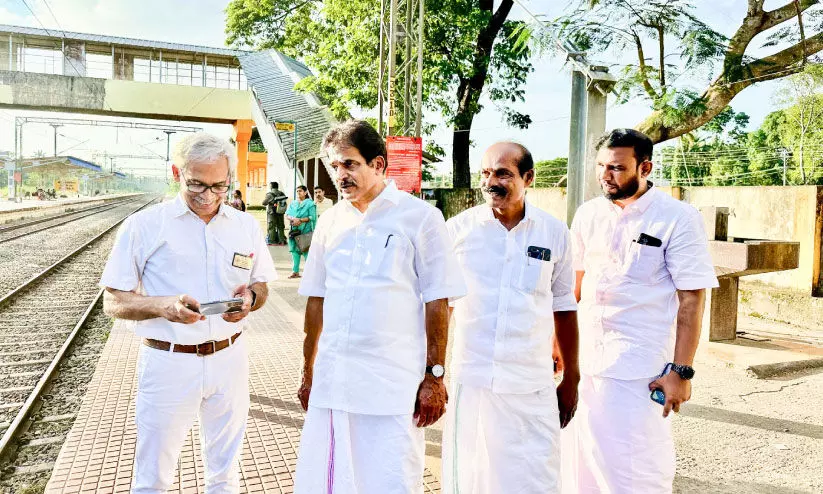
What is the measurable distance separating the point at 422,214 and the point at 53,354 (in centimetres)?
590

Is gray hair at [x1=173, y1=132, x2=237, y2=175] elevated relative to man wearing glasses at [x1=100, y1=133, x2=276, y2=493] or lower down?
elevated

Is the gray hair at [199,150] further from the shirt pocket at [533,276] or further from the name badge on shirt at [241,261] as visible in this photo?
the shirt pocket at [533,276]

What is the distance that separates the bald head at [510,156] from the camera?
8.54 feet

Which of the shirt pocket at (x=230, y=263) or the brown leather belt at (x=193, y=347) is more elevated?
the shirt pocket at (x=230, y=263)

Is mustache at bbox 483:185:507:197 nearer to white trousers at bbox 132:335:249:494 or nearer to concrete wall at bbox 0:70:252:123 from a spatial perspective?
white trousers at bbox 132:335:249:494

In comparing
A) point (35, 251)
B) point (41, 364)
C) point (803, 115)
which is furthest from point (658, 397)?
point (803, 115)

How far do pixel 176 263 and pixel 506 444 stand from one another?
1.52 meters

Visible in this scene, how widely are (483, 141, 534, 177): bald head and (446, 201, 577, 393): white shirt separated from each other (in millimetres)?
181

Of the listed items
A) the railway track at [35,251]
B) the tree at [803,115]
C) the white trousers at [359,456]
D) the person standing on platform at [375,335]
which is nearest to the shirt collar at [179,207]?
the person standing on platform at [375,335]

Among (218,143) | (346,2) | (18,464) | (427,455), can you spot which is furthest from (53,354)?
(346,2)

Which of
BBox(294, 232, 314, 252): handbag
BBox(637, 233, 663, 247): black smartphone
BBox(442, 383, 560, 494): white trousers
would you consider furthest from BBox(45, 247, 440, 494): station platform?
BBox(294, 232, 314, 252): handbag

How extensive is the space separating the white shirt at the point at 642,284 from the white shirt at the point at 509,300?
0.62 feet

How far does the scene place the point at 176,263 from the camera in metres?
2.50

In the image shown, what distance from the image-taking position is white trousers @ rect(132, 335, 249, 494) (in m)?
2.41
